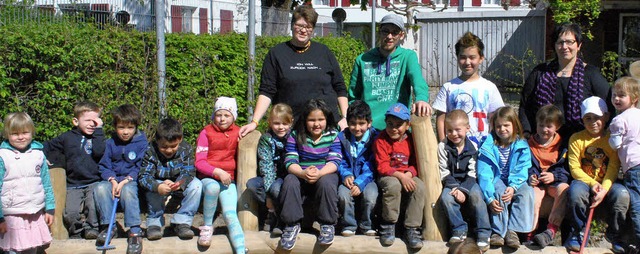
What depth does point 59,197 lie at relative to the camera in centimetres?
530

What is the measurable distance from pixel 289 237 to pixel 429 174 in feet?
3.37

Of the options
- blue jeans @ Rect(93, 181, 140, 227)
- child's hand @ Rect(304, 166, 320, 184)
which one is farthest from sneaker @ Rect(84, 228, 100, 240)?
child's hand @ Rect(304, 166, 320, 184)

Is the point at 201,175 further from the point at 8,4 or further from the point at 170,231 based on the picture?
the point at 8,4

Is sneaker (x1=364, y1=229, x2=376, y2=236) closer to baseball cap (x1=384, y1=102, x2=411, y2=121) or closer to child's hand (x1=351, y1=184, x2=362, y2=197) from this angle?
child's hand (x1=351, y1=184, x2=362, y2=197)

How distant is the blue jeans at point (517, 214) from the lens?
508 centimetres

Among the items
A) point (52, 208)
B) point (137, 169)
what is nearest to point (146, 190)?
point (137, 169)

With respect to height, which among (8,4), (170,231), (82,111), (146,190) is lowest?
(170,231)

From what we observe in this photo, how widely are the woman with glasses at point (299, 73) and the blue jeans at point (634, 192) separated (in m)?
1.94

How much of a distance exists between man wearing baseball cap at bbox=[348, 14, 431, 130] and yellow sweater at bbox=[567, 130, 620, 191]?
1.05 metres

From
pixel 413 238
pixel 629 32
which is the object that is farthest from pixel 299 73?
pixel 629 32

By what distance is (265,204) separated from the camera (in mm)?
5441

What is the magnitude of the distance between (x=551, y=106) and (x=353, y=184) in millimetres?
1417

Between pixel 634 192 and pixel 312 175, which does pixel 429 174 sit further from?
pixel 634 192

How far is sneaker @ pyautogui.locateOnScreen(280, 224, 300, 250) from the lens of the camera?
5.15 meters
